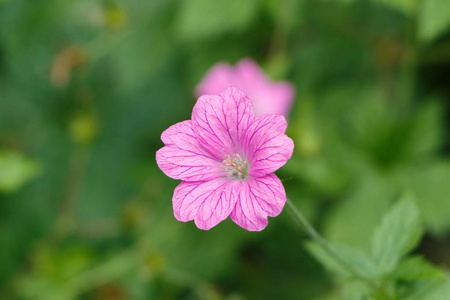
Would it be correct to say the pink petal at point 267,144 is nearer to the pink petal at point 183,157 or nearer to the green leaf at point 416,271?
the pink petal at point 183,157

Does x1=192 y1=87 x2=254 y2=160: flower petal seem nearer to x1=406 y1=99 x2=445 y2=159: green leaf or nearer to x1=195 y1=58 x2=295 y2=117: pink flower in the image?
x1=195 y1=58 x2=295 y2=117: pink flower

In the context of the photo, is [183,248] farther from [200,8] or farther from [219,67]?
[200,8]

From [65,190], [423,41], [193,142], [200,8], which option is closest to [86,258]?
[65,190]

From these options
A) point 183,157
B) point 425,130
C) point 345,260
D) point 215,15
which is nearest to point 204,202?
point 183,157

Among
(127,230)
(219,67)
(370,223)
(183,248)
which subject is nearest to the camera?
(370,223)

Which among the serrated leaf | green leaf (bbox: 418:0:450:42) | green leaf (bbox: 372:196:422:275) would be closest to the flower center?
the serrated leaf

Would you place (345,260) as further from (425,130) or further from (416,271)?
(425,130)

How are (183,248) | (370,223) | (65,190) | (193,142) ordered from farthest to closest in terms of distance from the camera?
(65,190) < (183,248) < (370,223) < (193,142)
